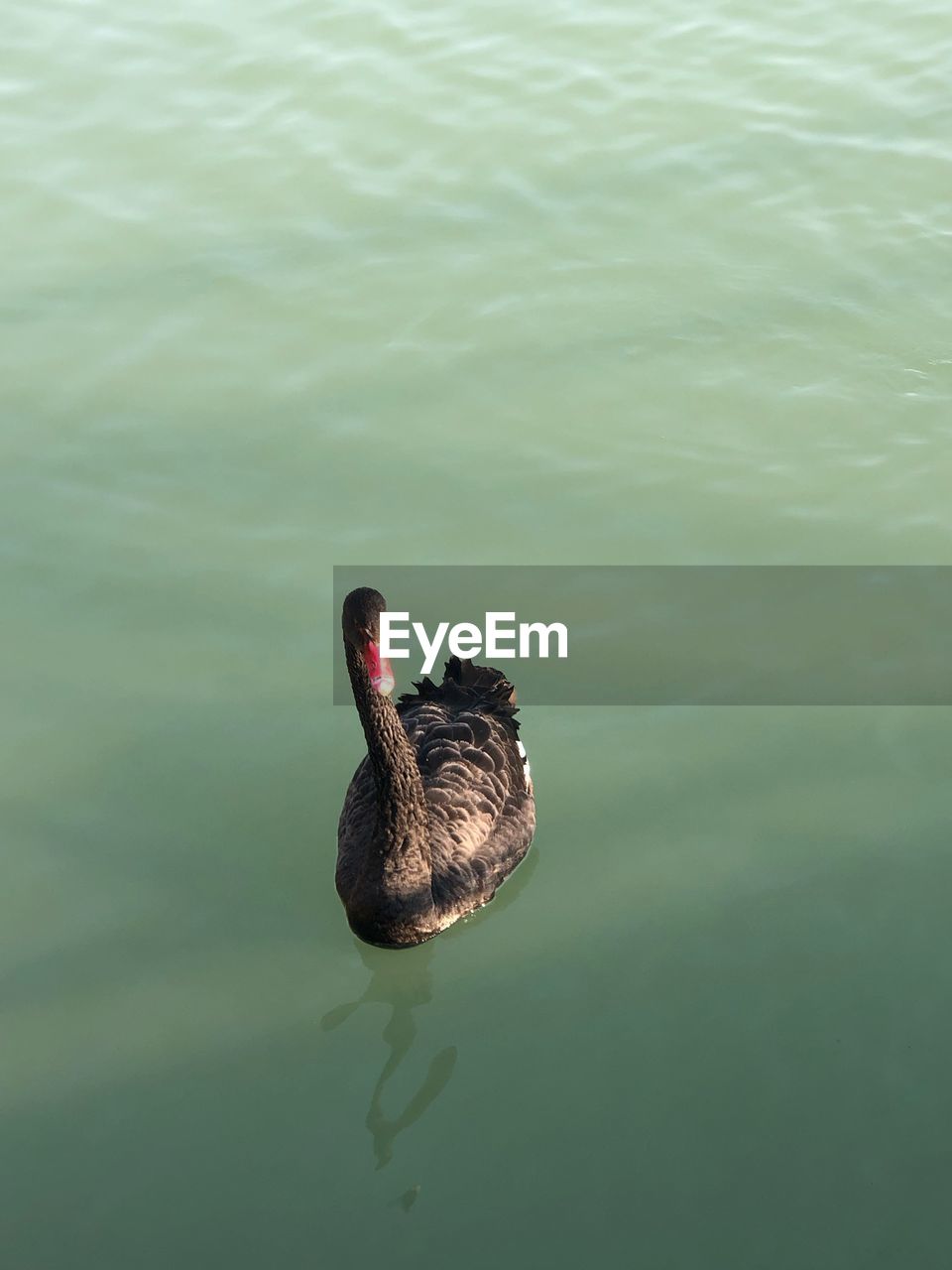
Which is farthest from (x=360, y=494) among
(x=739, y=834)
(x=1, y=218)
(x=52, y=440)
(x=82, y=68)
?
(x=82, y=68)

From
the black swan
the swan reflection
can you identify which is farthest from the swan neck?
the swan reflection

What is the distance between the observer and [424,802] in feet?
20.6

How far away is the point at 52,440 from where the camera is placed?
874 cm

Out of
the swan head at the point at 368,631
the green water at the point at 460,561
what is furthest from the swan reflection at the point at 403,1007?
the swan head at the point at 368,631

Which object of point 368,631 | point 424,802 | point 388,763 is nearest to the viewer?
point 368,631

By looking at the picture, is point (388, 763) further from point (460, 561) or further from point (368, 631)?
point (460, 561)

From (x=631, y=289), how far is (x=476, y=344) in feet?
3.75

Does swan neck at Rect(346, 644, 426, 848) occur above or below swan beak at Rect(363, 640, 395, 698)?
below

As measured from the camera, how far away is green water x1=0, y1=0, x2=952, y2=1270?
5320 mm

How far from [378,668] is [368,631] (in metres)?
0.15

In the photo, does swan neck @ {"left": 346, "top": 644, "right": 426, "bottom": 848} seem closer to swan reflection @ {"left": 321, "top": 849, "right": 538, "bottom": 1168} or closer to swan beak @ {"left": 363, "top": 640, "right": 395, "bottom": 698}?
swan beak @ {"left": 363, "top": 640, "right": 395, "bottom": 698}

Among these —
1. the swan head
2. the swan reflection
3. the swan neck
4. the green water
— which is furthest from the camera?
the swan neck

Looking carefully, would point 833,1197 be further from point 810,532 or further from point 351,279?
point 351,279

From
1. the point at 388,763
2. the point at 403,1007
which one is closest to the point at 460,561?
the point at 388,763
